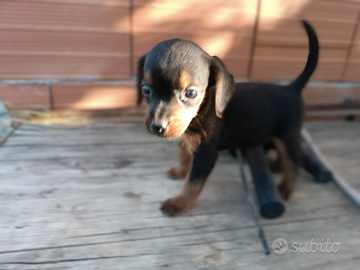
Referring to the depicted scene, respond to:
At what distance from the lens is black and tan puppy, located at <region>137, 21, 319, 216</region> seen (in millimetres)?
A: 1170

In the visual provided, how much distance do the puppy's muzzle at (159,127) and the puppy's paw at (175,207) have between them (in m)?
0.79

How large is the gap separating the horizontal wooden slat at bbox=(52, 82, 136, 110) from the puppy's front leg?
67.3 inches

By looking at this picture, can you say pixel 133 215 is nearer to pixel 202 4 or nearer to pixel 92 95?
pixel 92 95

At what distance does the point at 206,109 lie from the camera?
1.49 metres

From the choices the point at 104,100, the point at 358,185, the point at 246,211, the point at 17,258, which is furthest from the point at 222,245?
the point at 104,100

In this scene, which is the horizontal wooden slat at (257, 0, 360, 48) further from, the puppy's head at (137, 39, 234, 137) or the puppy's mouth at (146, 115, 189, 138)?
the puppy's mouth at (146, 115, 189, 138)

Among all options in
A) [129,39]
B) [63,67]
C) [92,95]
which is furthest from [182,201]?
[63,67]

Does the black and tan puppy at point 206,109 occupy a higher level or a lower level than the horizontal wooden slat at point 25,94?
higher

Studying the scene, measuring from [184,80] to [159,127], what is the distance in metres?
0.23

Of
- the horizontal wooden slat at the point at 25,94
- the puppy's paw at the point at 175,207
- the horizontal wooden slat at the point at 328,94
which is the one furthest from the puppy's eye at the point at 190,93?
the horizontal wooden slat at the point at 328,94

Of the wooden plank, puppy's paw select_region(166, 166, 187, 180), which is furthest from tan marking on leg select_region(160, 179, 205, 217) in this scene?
the wooden plank

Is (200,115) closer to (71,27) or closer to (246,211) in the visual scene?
(246,211)

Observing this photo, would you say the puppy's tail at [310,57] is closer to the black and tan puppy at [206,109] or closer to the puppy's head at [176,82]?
the black and tan puppy at [206,109]

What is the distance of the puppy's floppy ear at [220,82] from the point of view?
4.19 ft
